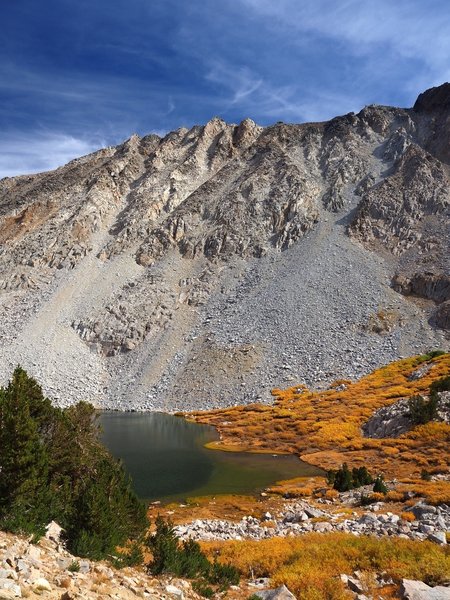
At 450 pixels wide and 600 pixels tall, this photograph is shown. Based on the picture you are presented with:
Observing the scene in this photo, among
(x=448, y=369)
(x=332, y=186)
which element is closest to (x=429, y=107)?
(x=332, y=186)

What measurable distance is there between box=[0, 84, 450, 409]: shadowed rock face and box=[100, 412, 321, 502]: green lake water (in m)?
17.1

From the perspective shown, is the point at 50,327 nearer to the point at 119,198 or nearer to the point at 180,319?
the point at 180,319

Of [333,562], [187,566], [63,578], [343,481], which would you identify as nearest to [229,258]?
[343,481]

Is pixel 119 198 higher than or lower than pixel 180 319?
higher

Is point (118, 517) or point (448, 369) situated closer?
point (118, 517)

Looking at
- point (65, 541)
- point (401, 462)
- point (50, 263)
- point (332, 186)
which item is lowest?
point (401, 462)

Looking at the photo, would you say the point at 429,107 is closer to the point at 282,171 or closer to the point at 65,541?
the point at 282,171

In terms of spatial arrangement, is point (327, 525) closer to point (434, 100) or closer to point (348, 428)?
point (348, 428)

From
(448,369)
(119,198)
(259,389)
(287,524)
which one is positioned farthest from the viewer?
(119,198)

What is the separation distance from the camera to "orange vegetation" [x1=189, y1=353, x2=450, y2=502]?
1275 inches

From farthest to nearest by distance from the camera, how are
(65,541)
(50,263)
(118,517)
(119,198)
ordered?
(119,198)
(50,263)
(118,517)
(65,541)

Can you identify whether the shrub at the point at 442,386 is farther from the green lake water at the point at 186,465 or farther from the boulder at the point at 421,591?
the boulder at the point at 421,591

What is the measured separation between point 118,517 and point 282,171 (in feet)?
343

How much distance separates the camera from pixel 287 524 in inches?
778
